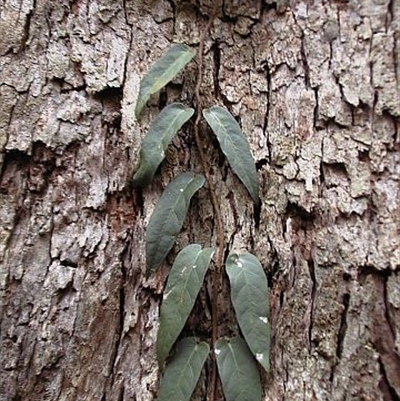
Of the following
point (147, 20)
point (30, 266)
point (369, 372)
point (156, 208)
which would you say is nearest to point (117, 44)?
point (147, 20)

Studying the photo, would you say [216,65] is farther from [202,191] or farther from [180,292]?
[180,292]

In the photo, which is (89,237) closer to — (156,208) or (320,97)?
(156,208)

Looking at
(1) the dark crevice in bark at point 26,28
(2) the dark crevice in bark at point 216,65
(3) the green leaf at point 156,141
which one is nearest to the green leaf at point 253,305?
(3) the green leaf at point 156,141

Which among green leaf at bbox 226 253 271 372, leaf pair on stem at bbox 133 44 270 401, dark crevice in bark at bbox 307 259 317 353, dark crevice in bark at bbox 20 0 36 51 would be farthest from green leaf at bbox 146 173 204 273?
dark crevice in bark at bbox 20 0 36 51

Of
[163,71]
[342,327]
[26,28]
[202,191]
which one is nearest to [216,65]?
[163,71]

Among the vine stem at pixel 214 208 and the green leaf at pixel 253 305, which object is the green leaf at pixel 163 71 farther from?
the green leaf at pixel 253 305
